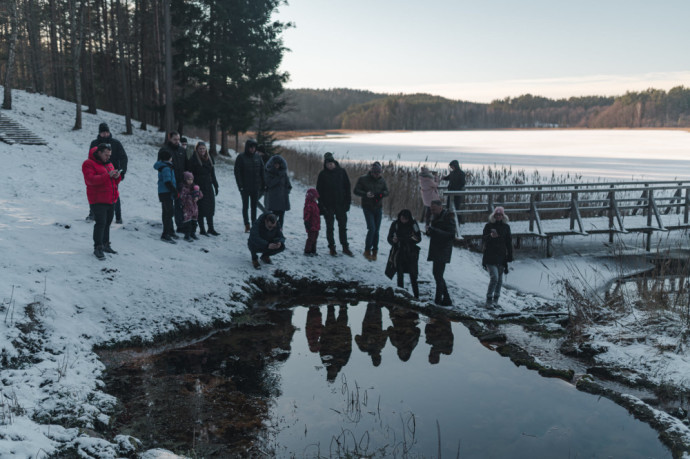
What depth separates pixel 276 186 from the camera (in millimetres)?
9719

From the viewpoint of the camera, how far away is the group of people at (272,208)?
25.2 feet

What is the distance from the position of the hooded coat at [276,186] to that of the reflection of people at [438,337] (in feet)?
12.3

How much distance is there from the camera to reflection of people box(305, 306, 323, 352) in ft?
22.0

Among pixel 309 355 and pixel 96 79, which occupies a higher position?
pixel 96 79

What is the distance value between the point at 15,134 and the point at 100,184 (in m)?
15.4

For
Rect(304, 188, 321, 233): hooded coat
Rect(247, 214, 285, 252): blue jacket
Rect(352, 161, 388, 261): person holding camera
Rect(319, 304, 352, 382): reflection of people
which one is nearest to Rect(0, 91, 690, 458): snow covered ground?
Rect(247, 214, 285, 252): blue jacket

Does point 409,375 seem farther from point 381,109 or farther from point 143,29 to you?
point 381,109

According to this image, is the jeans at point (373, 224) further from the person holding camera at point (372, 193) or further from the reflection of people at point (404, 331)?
the reflection of people at point (404, 331)

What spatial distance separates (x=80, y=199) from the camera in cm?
1159

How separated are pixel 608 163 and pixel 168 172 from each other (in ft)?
116

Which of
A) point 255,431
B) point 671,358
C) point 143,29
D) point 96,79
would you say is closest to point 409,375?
point 255,431

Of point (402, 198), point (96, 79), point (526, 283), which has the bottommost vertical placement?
point (526, 283)

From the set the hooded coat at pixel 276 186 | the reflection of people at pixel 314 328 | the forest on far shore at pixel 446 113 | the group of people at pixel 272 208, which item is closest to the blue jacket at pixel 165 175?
the group of people at pixel 272 208

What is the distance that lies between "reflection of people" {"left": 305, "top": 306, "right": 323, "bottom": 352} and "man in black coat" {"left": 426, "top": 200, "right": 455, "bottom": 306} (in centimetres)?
207
